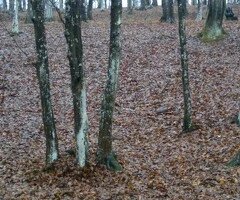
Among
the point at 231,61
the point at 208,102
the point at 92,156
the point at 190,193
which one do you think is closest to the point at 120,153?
the point at 92,156

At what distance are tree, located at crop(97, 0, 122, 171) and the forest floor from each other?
359 millimetres

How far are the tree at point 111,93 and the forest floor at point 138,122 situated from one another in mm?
359

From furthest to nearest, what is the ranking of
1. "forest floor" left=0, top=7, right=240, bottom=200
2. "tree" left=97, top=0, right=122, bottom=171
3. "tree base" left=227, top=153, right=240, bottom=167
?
"tree base" left=227, top=153, right=240, bottom=167 < "tree" left=97, top=0, right=122, bottom=171 < "forest floor" left=0, top=7, right=240, bottom=200

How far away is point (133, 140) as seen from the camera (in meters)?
14.4

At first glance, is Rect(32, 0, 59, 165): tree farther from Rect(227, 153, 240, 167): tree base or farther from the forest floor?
Rect(227, 153, 240, 167): tree base

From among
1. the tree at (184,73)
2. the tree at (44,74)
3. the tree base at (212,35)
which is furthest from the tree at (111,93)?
the tree base at (212,35)

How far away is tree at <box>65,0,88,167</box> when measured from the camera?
1070 cm

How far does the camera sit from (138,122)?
16.0 meters

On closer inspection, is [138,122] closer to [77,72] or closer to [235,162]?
[235,162]

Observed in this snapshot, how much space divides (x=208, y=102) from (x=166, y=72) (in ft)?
14.8

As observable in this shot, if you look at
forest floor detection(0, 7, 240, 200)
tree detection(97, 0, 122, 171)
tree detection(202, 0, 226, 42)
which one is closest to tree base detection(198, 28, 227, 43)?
tree detection(202, 0, 226, 42)

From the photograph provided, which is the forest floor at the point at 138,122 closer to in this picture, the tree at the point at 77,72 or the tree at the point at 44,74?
the tree at the point at 44,74

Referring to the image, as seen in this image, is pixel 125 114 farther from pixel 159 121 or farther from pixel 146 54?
pixel 146 54

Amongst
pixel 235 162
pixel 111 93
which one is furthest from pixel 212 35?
pixel 111 93
